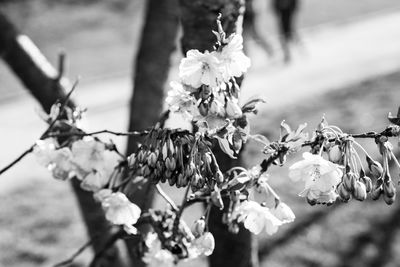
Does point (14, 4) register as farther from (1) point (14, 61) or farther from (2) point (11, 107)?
(1) point (14, 61)

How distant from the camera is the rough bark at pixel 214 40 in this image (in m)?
2.18

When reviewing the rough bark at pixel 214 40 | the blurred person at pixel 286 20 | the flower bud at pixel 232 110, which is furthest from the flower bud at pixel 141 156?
the blurred person at pixel 286 20

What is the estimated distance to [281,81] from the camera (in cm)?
977

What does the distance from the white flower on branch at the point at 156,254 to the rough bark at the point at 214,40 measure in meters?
0.43

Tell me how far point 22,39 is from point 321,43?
32.1 ft

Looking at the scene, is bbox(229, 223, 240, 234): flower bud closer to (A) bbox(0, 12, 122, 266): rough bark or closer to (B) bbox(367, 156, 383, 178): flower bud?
(B) bbox(367, 156, 383, 178): flower bud

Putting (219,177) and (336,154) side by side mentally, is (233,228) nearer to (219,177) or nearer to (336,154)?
Answer: (219,177)

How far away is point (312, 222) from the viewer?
5203mm

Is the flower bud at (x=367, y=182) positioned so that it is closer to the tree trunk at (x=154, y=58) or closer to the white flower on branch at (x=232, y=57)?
the white flower on branch at (x=232, y=57)

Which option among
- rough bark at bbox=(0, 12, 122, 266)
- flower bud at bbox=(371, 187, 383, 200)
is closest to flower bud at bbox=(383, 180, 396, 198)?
flower bud at bbox=(371, 187, 383, 200)

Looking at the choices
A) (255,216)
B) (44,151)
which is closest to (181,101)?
(255,216)

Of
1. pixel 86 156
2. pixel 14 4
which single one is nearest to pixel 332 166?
pixel 86 156

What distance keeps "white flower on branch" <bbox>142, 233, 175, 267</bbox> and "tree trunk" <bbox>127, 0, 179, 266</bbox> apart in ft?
3.56

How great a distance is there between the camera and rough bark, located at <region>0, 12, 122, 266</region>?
109 inches
